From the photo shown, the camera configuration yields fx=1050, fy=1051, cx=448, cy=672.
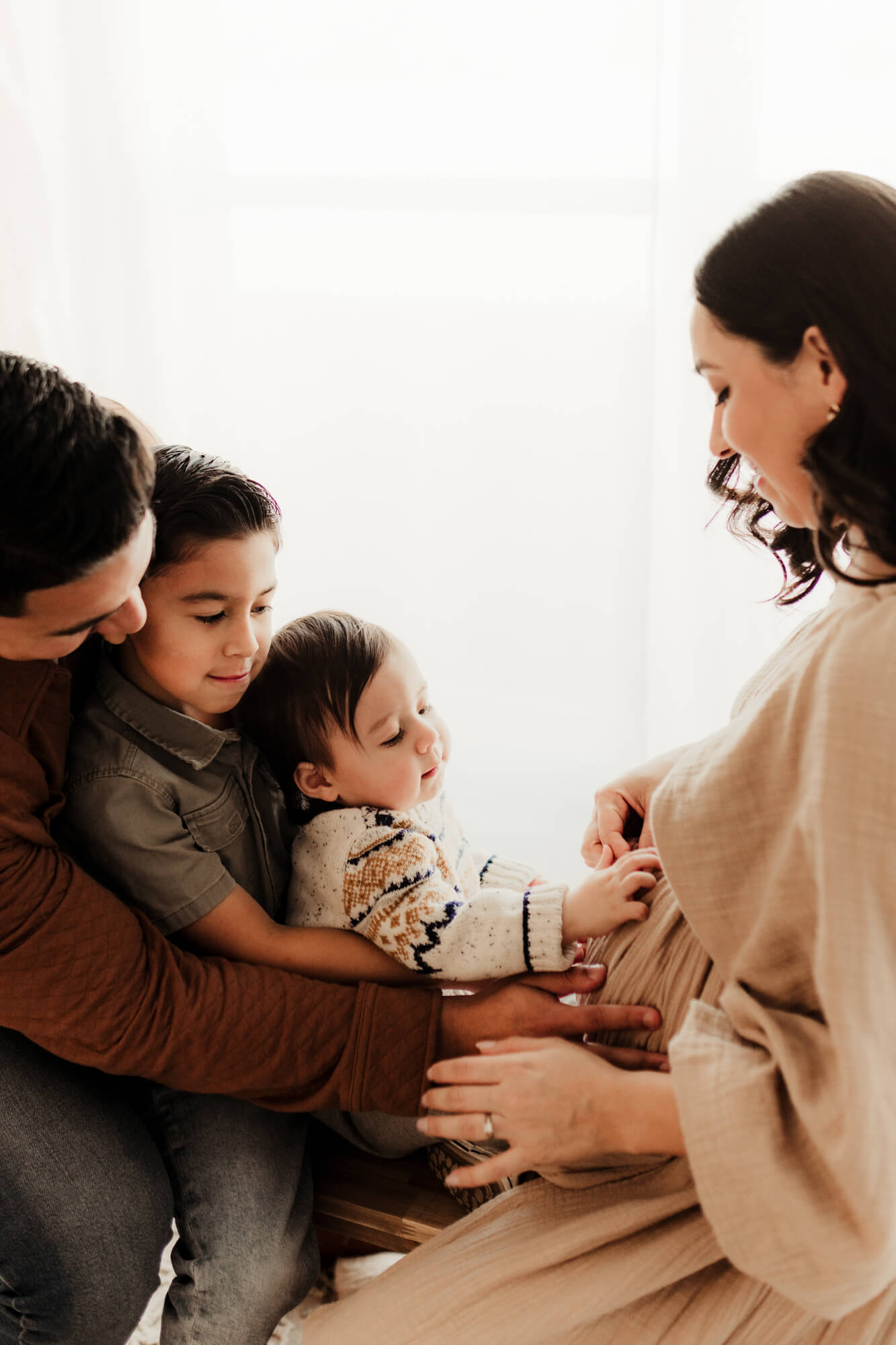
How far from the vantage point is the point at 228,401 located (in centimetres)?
227

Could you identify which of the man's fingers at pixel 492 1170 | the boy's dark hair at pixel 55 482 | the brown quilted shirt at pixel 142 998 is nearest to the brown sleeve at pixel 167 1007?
the brown quilted shirt at pixel 142 998

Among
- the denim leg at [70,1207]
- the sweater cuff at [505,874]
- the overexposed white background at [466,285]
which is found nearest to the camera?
the denim leg at [70,1207]

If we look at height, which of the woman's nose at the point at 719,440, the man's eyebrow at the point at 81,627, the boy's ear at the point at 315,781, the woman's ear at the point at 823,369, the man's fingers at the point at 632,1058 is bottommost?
the man's fingers at the point at 632,1058

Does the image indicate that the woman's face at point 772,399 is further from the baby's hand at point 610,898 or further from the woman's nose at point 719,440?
the baby's hand at point 610,898

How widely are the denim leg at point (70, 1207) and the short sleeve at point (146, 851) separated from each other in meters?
0.21

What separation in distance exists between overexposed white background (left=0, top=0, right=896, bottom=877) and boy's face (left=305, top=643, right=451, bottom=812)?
972mm

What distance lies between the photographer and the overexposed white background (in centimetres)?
189

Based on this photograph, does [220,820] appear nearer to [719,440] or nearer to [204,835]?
[204,835]

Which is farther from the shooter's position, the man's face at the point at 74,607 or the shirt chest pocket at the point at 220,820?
the shirt chest pocket at the point at 220,820

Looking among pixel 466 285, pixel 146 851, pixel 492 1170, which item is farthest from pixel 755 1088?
pixel 466 285

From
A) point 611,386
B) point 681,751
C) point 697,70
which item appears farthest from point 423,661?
point 697,70

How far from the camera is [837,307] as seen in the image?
0.84m

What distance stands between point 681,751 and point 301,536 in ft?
4.08

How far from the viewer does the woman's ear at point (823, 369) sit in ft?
2.80
